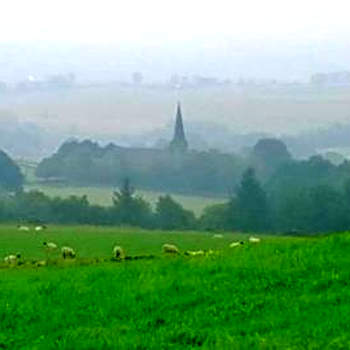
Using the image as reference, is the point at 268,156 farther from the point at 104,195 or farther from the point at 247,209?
the point at 247,209

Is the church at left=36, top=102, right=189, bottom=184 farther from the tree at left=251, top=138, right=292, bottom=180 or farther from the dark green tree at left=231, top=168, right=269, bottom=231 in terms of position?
the dark green tree at left=231, top=168, right=269, bottom=231

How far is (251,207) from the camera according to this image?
82750 mm

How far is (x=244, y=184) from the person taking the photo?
276 ft

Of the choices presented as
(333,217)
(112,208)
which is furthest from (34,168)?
Answer: (333,217)

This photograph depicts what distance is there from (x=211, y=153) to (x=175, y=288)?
107 metres

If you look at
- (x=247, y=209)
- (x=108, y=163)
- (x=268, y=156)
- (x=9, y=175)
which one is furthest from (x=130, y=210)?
(x=108, y=163)

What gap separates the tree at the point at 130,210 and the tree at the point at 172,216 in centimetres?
104

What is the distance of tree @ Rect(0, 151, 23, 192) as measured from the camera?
110375mm

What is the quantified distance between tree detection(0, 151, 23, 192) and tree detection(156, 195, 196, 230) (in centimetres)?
2784

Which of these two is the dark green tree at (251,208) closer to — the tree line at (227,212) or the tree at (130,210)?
the tree line at (227,212)

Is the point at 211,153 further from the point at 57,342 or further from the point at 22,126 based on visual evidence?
the point at 57,342

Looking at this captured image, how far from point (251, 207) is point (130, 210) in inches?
418

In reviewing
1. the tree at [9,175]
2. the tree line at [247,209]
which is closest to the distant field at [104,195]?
the tree at [9,175]

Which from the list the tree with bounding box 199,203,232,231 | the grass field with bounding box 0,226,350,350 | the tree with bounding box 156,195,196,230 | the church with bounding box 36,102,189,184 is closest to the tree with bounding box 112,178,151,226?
the tree with bounding box 156,195,196,230
